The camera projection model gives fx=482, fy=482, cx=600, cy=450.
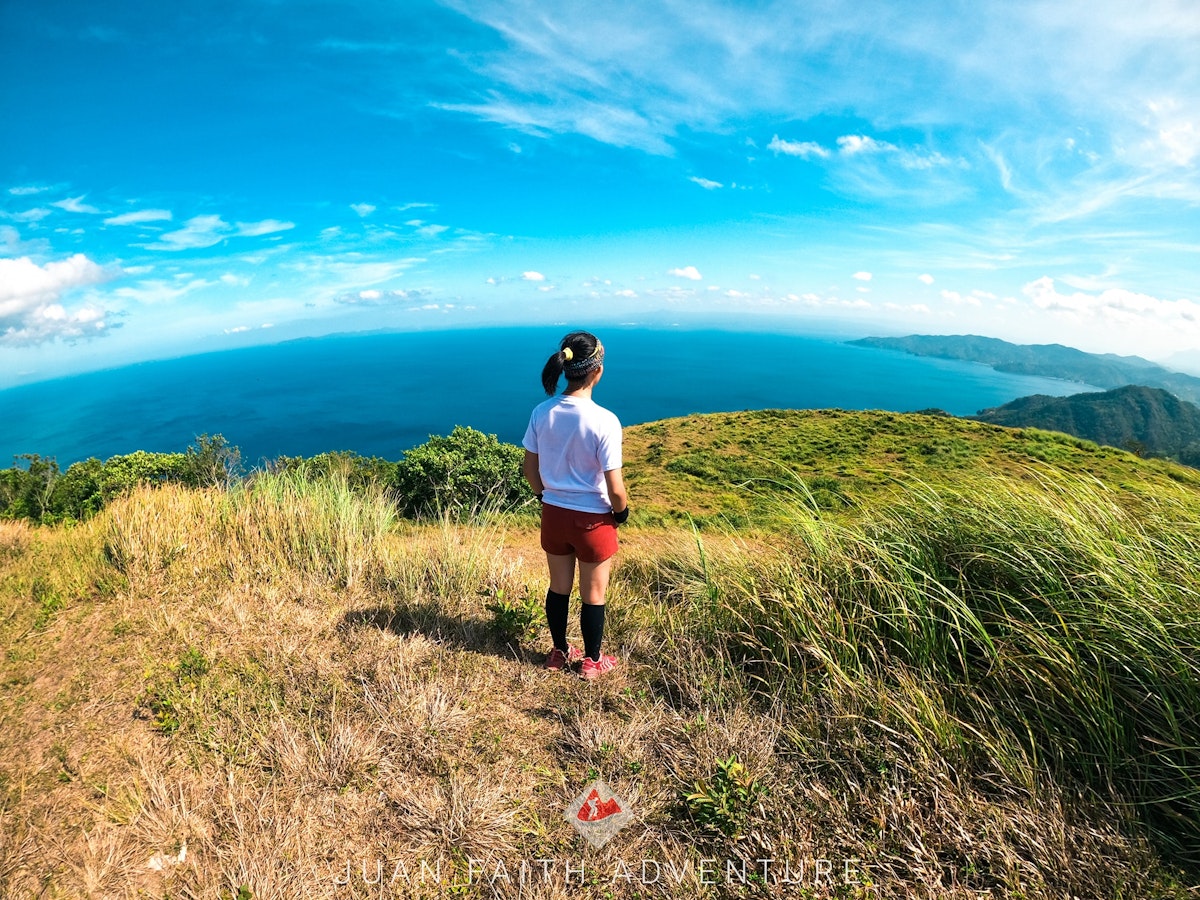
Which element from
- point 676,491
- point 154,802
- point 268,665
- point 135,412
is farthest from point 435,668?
point 135,412

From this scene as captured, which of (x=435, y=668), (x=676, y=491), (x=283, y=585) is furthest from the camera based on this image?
(x=676, y=491)

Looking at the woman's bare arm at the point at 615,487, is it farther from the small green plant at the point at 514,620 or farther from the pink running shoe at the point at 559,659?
the small green plant at the point at 514,620

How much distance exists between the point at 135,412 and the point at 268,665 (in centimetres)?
22725

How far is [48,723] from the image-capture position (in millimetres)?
2736

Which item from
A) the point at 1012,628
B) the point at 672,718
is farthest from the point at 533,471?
the point at 1012,628

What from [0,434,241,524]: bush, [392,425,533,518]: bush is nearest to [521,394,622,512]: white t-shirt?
[392,425,533,518]: bush

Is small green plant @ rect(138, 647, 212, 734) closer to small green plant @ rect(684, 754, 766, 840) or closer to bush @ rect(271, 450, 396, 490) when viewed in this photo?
small green plant @ rect(684, 754, 766, 840)

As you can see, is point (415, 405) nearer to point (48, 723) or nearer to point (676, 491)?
point (676, 491)

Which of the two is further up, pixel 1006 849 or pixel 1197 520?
pixel 1197 520

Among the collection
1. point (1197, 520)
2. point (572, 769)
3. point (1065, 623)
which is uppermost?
point (1197, 520)

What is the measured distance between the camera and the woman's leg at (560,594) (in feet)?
10.6

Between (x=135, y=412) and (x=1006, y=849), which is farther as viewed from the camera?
(x=135, y=412)

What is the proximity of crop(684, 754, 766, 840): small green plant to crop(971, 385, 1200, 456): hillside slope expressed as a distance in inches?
5592

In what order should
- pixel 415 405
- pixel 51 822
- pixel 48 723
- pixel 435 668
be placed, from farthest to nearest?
1. pixel 415 405
2. pixel 435 668
3. pixel 48 723
4. pixel 51 822
